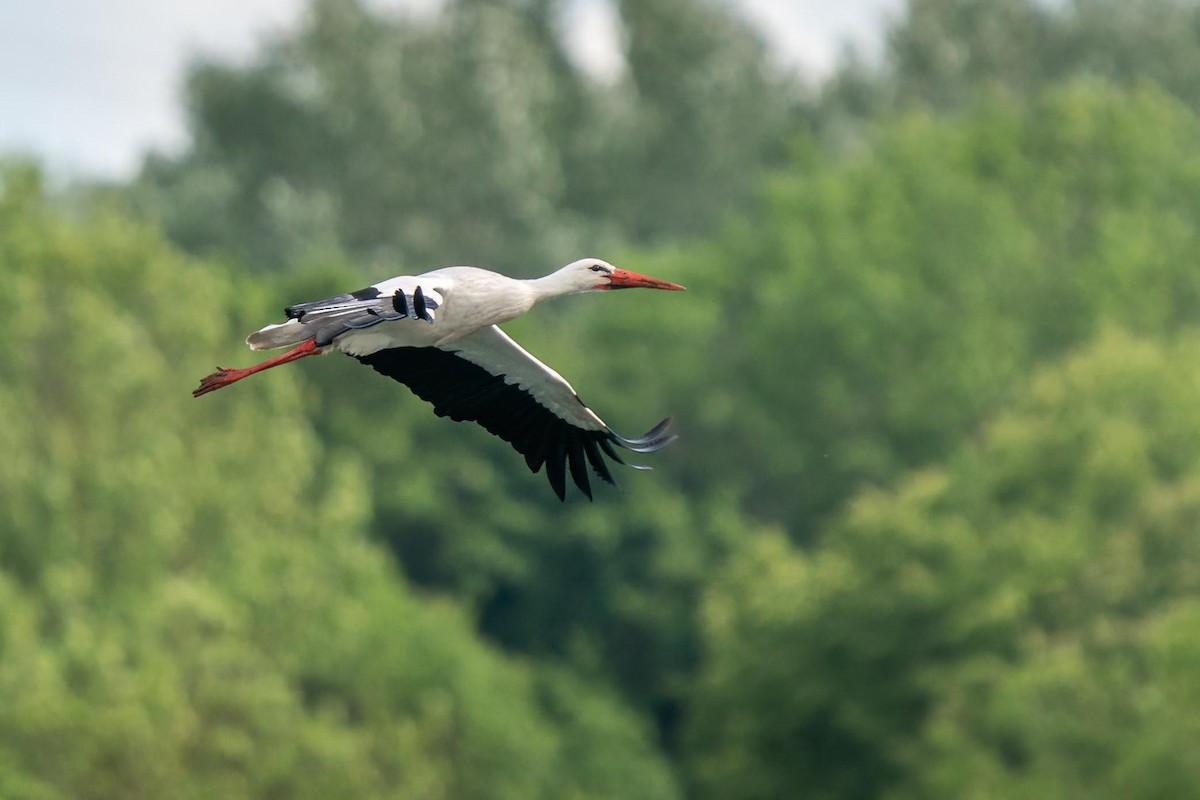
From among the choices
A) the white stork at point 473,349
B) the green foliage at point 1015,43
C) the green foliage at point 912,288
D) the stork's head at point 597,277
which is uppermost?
the green foliage at point 1015,43

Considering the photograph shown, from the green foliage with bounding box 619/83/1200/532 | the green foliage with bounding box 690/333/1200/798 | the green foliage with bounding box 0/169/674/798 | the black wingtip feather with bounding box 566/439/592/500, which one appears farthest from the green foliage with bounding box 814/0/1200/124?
the black wingtip feather with bounding box 566/439/592/500

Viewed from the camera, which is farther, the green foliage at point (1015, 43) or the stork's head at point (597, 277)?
the green foliage at point (1015, 43)

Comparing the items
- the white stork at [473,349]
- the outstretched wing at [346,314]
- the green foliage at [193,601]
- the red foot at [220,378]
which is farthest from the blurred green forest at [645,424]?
the outstretched wing at [346,314]

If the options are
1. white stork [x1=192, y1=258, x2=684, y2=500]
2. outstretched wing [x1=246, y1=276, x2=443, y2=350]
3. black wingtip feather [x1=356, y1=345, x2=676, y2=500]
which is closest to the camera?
outstretched wing [x1=246, y1=276, x2=443, y2=350]

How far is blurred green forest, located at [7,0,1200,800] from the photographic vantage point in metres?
42.4

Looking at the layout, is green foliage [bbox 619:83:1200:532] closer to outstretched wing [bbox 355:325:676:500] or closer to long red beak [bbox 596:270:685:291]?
outstretched wing [bbox 355:325:676:500]

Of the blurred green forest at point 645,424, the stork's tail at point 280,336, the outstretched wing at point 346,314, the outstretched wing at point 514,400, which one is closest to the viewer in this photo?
the outstretched wing at point 346,314

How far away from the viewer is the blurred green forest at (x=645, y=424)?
42.4m

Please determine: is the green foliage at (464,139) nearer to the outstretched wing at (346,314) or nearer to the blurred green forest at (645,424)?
the blurred green forest at (645,424)

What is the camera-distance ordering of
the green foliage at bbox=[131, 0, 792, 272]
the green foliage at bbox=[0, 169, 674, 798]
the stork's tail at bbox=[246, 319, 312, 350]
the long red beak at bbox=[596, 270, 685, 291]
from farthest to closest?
the green foliage at bbox=[131, 0, 792, 272], the green foliage at bbox=[0, 169, 674, 798], the long red beak at bbox=[596, 270, 685, 291], the stork's tail at bbox=[246, 319, 312, 350]

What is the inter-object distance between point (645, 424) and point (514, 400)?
146ft

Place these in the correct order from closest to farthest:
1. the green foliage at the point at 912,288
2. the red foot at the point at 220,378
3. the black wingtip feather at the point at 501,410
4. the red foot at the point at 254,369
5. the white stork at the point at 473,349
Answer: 1. the white stork at the point at 473,349
2. the red foot at the point at 254,369
3. the red foot at the point at 220,378
4. the black wingtip feather at the point at 501,410
5. the green foliage at the point at 912,288

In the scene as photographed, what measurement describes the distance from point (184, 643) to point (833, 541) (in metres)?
12.4

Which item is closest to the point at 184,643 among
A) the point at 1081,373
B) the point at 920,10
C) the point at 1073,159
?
the point at 1081,373
